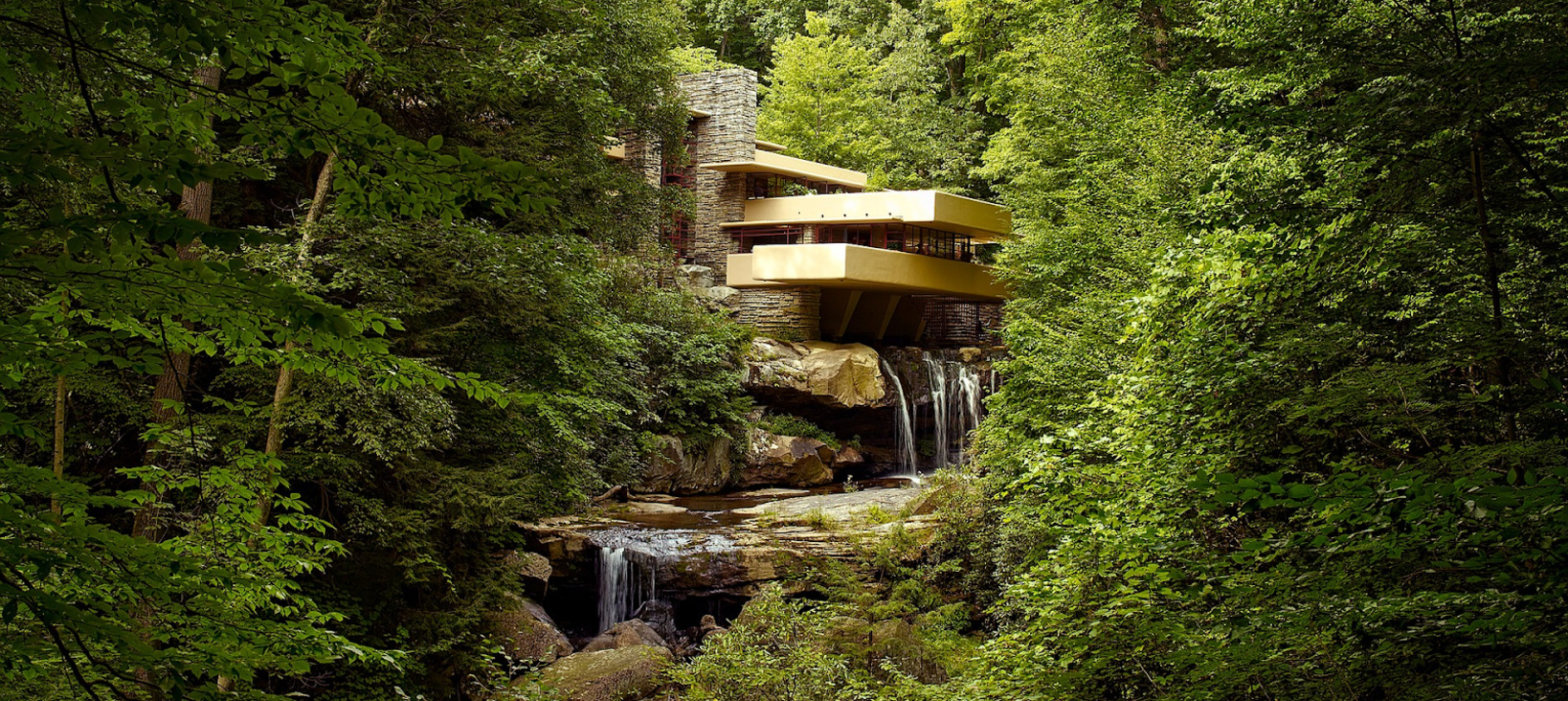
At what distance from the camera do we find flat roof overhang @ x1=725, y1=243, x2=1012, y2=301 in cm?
2409

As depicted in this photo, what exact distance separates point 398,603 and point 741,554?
596 centimetres

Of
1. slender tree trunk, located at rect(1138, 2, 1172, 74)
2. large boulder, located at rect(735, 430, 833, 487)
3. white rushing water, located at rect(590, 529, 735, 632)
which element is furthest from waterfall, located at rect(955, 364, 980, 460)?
white rushing water, located at rect(590, 529, 735, 632)

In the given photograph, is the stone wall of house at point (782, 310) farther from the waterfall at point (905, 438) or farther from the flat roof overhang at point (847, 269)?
the waterfall at point (905, 438)

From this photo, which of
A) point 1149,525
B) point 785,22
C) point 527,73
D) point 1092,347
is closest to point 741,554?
point 1092,347

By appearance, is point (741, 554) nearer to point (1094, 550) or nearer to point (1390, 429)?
point (1094, 550)

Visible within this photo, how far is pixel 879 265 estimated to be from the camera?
24.6 m

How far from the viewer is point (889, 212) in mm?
25000

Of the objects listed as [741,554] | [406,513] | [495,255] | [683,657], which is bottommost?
[683,657]

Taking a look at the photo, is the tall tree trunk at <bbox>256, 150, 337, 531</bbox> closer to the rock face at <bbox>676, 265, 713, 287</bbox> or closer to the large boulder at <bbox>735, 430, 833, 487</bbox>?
the large boulder at <bbox>735, 430, 833, 487</bbox>

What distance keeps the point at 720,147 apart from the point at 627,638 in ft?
52.4

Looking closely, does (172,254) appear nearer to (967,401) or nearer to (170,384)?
(170,384)

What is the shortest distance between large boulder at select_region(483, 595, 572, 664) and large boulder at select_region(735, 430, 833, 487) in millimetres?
8197

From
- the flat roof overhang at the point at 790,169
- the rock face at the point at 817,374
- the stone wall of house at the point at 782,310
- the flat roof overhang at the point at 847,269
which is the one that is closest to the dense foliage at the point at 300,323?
the rock face at the point at 817,374

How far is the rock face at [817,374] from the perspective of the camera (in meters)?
22.4
